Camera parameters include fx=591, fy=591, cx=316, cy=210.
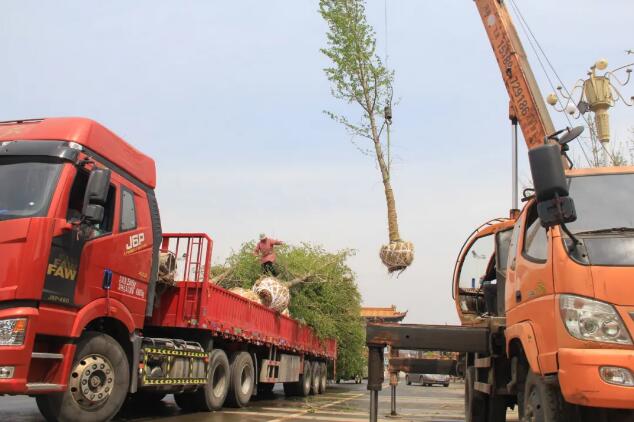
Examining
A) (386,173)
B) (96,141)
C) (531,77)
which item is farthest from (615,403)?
(531,77)

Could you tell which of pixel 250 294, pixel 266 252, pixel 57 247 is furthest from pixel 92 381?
pixel 266 252

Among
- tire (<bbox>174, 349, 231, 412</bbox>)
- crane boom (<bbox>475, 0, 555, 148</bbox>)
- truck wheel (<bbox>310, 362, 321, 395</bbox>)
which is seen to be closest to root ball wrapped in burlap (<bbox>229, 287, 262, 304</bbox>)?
tire (<bbox>174, 349, 231, 412</bbox>)

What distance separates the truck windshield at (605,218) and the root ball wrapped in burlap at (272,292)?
9.35m

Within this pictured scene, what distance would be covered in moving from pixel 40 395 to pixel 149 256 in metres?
2.29

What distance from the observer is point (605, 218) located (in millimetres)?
4168

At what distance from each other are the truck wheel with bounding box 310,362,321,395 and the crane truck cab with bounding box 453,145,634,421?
1268cm

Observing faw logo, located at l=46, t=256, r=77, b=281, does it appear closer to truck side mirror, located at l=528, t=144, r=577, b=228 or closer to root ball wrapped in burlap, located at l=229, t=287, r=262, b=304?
truck side mirror, located at l=528, t=144, r=577, b=228

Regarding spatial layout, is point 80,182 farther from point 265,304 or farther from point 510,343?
point 265,304

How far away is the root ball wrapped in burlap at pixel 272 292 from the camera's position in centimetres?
1316

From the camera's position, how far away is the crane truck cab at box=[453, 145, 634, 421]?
3363mm

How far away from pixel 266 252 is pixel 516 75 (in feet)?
23.1

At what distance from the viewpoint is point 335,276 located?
54.5 feet

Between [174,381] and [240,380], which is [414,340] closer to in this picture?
[174,381]

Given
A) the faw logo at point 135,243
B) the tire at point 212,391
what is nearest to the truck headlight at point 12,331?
the faw logo at point 135,243
